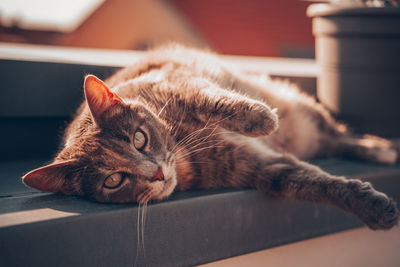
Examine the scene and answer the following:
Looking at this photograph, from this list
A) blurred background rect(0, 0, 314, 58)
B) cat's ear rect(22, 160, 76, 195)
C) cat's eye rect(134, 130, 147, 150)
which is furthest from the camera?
blurred background rect(0, 0, 314, 58)

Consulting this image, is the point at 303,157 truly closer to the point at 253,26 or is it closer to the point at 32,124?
the point at 32,124

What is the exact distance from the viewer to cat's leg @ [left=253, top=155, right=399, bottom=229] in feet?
3.55

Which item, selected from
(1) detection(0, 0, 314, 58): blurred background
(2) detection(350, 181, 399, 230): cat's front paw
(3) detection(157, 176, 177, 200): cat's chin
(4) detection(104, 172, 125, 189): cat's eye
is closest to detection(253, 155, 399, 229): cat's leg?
(2) detection(350, 181, 399, 230): cat's front paw

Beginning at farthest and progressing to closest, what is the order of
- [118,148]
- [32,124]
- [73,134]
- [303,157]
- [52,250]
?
[303,157] < [32,124] < [73,134] < [118,148] < [52,250]

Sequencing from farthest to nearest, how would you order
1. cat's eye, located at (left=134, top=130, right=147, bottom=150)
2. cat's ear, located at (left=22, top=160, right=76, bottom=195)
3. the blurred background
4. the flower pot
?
the blurred background → the flower pot → cat's eye, located at (left=134, top=130, right=147, bottom=150) → cat's ear, located at (left=22, top=160, right=76, bottom=195)

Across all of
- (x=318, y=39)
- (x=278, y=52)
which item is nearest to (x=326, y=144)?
(x=318, y=39)

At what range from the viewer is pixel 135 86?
4.34 ft

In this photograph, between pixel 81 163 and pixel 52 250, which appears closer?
pixel 52 250

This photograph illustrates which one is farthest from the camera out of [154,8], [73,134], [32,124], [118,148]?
[154,8]

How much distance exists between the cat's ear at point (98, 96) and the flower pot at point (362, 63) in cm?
120

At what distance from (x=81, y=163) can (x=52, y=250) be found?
26 centimetres

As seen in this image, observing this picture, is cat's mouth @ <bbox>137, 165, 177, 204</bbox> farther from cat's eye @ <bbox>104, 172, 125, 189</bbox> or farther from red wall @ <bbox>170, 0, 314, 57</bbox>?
red wall @ <bbox>170, 0, 314, 57</bbox>

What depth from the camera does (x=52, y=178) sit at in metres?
1.03

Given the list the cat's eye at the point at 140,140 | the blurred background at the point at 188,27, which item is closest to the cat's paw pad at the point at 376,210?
the cat's eye at the point at 140,140
